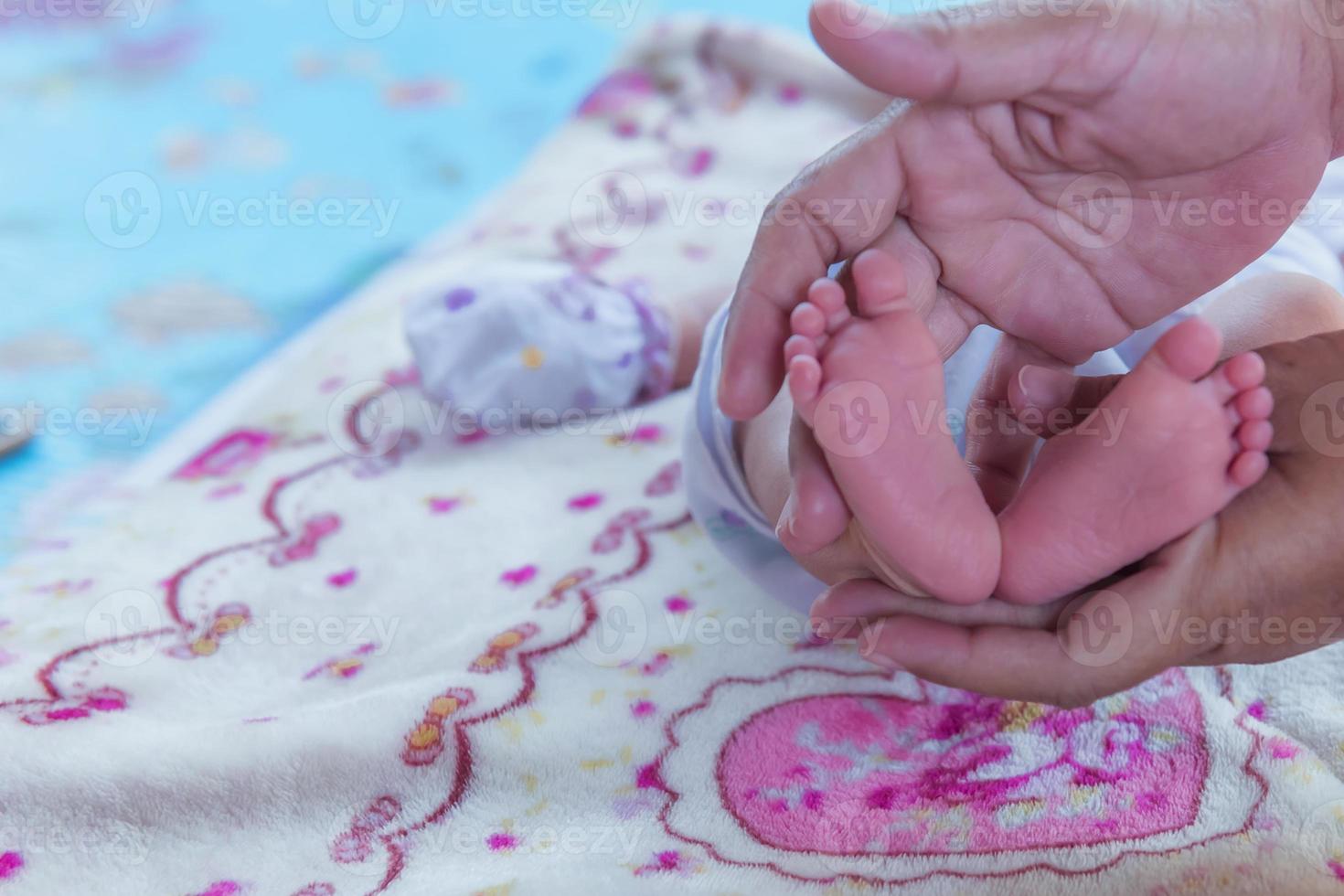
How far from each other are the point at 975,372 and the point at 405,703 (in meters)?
0.40

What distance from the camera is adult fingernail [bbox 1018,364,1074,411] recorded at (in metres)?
0.64

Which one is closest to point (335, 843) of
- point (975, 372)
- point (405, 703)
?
point (405, 703)

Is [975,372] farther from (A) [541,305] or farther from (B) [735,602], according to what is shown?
(A) [541,305]
